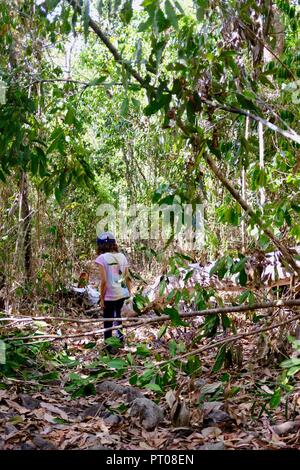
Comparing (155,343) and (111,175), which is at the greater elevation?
(111,175)

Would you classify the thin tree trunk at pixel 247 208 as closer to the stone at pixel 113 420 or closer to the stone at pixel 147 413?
the stone at pixel 147 413

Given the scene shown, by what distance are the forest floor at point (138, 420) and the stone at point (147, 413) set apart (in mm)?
29

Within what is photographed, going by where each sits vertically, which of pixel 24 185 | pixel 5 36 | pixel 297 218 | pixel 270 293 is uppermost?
pixel 5 36

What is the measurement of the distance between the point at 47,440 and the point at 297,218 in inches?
85.3

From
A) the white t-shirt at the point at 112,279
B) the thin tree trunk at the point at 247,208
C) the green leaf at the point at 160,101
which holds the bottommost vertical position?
the white t-shirt at the point at 112,279

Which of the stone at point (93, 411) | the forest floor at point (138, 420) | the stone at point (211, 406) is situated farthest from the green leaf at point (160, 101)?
the stone at point (93, 411)

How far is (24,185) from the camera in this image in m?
6.49

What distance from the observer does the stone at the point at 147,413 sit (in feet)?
11.0

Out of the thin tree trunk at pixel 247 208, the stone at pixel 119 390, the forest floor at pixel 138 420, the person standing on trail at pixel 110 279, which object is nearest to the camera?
the forest floor at pixel 138 420

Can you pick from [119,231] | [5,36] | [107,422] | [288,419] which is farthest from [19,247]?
[119,231]

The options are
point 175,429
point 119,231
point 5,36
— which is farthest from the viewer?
point 119,231

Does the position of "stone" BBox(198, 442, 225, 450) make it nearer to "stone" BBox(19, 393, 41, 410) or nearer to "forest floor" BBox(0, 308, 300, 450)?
"forest floor" BBox(0, 308, 300, 450)

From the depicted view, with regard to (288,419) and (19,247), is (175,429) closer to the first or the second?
(288,419)

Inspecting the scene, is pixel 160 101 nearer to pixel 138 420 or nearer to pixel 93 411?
pixel 138 420
